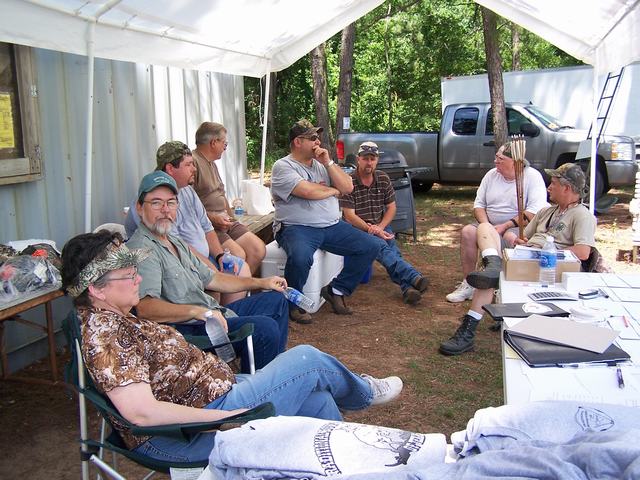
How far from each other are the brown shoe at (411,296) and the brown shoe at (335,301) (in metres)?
0.50

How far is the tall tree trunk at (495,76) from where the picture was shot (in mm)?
8484

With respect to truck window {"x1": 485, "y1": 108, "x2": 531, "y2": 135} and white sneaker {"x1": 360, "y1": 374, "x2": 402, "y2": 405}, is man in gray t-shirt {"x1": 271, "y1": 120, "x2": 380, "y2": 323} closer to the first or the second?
white sneaker {"x1": 360, "y1": 374, "x2": 402, "y2": 405}

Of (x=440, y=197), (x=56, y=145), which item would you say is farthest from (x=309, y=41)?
(x=440, y=197)

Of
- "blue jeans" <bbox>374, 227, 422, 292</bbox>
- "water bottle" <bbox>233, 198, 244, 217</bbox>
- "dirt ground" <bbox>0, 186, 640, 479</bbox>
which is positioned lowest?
"dirt ground" <bbox>0, 186, 640, 479</bbox>

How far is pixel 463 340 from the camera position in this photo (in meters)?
4.18

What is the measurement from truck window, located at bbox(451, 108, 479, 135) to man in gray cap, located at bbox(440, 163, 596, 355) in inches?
258

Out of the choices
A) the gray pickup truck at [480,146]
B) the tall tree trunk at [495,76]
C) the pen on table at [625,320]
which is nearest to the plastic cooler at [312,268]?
the pen on table at [625,320]

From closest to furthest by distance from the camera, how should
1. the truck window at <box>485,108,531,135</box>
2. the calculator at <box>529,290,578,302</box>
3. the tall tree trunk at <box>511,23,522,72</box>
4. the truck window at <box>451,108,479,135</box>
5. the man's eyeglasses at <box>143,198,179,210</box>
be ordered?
the calculator at <box>529,290,578,302</box>, the man's eyeglasses at <box>143,198,179,210</box>, the truck window at <box>485,108,531,135</box>, the truck window at <box>451,108,479,135</box>, the tall tree trunk at <box>511,23,522,72</box>

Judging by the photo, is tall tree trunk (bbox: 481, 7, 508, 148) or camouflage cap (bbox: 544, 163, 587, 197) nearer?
camouflage cap (bbox: 544, 163, 587, 197)

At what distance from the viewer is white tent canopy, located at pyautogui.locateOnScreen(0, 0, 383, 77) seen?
309cm

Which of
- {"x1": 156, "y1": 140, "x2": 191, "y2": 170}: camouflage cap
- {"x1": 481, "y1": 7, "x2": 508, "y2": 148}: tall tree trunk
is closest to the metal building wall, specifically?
{"x1": 156, "y1": 140, "x2": 191, "y2": 170}: camouflage cap

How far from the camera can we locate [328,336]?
461 cm

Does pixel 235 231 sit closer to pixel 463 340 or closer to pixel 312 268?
pixel 312 268

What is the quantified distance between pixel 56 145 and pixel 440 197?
8239mm
